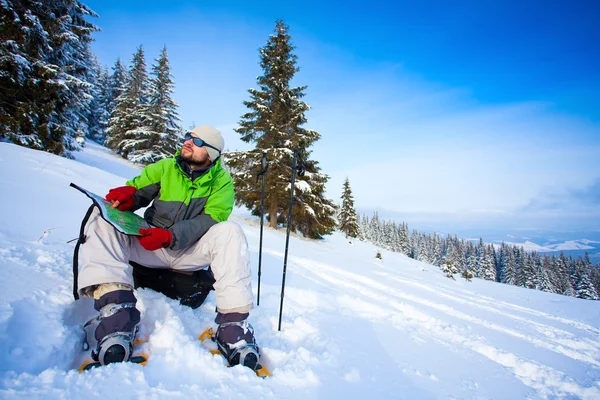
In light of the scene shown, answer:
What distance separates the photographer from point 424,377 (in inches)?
96.8

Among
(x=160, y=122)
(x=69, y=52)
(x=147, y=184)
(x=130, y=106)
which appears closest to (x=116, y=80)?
(x=130, y=106)

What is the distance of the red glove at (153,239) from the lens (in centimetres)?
186

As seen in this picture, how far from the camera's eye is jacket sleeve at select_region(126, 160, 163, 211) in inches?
95.2

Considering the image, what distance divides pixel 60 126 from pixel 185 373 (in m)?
15.4

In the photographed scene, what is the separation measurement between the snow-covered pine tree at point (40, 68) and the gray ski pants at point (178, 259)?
13577mm

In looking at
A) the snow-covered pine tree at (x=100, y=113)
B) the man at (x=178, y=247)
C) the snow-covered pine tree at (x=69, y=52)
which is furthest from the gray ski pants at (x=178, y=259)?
the snow-covered pine tree at (x=100, y=113)

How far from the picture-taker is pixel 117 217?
1.96 m

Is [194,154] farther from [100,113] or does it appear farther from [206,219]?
[100,113]

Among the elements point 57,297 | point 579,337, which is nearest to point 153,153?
point 57,297

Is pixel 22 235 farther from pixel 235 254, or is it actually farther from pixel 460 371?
pixel 460 371

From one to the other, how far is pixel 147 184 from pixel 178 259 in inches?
30.5

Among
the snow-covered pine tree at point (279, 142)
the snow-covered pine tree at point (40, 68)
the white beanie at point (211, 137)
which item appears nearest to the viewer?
the white beanie at point (211, 137)

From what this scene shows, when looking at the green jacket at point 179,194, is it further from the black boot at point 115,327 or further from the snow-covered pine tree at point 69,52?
the snow-covered pine tree at point 69,52

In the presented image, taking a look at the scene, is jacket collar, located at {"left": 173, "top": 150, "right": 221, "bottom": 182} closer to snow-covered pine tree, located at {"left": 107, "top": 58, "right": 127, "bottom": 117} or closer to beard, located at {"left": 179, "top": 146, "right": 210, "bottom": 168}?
beard, located at {"left": 179, "top": 146, "right": 210, "bottom": 168}
